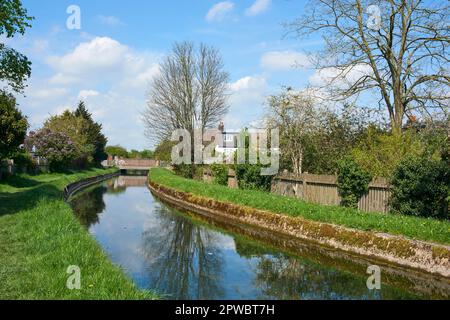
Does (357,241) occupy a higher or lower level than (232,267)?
higher

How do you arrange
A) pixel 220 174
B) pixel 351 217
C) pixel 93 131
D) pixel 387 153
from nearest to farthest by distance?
pixel 351 217 < pixel 387 153 < pixel 220 174 < pixel 93 131

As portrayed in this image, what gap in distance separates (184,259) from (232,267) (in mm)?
1524

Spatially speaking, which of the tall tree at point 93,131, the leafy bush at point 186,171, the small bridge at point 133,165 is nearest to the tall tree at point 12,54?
the leafy bush at point 186,171

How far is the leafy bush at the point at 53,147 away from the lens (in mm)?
38581

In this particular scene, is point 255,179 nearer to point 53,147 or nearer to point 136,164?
point 53,147

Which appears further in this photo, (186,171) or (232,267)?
(186,171)

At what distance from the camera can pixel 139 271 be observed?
9922mm

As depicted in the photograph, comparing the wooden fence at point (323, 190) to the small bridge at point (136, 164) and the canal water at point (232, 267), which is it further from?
the small bridge at point (136, 164)

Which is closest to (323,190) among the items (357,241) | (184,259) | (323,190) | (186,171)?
(323,190)

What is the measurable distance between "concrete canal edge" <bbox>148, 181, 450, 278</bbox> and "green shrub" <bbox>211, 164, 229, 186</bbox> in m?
7.65

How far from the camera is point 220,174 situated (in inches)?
1075

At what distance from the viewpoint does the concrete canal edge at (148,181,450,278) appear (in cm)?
970
